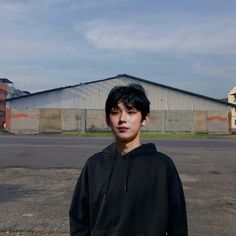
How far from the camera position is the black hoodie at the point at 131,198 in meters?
2.29

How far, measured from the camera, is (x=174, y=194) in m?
2.38

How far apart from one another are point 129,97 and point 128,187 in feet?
1.71

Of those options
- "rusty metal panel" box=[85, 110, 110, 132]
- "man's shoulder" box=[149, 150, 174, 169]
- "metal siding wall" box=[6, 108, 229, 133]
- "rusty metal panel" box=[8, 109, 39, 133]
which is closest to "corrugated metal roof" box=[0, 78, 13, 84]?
"metal siding wall" box=[6, 108, 229, 133]

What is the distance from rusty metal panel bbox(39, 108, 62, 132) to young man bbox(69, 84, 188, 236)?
45942 millimetres

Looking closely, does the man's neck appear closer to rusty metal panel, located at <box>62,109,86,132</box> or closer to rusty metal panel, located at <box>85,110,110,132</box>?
rusty metal panel, located at <box>85,110,110,132</box>

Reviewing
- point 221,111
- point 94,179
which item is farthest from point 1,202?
point 221,111

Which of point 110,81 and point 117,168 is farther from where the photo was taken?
point 110,81

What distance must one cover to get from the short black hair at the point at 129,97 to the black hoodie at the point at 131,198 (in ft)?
0.81

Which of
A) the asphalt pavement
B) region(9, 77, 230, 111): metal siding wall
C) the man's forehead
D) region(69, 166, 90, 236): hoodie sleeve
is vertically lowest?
the asphalt pavement

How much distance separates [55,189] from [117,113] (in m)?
7.16

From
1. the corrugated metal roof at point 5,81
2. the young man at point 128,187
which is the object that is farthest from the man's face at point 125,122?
the corrugated metal roof at point 5,81

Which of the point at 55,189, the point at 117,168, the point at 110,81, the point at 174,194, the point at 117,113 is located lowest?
the point at 55,189

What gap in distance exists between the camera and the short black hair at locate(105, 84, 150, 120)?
2400mm

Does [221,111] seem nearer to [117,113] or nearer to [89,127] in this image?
[89,127]
